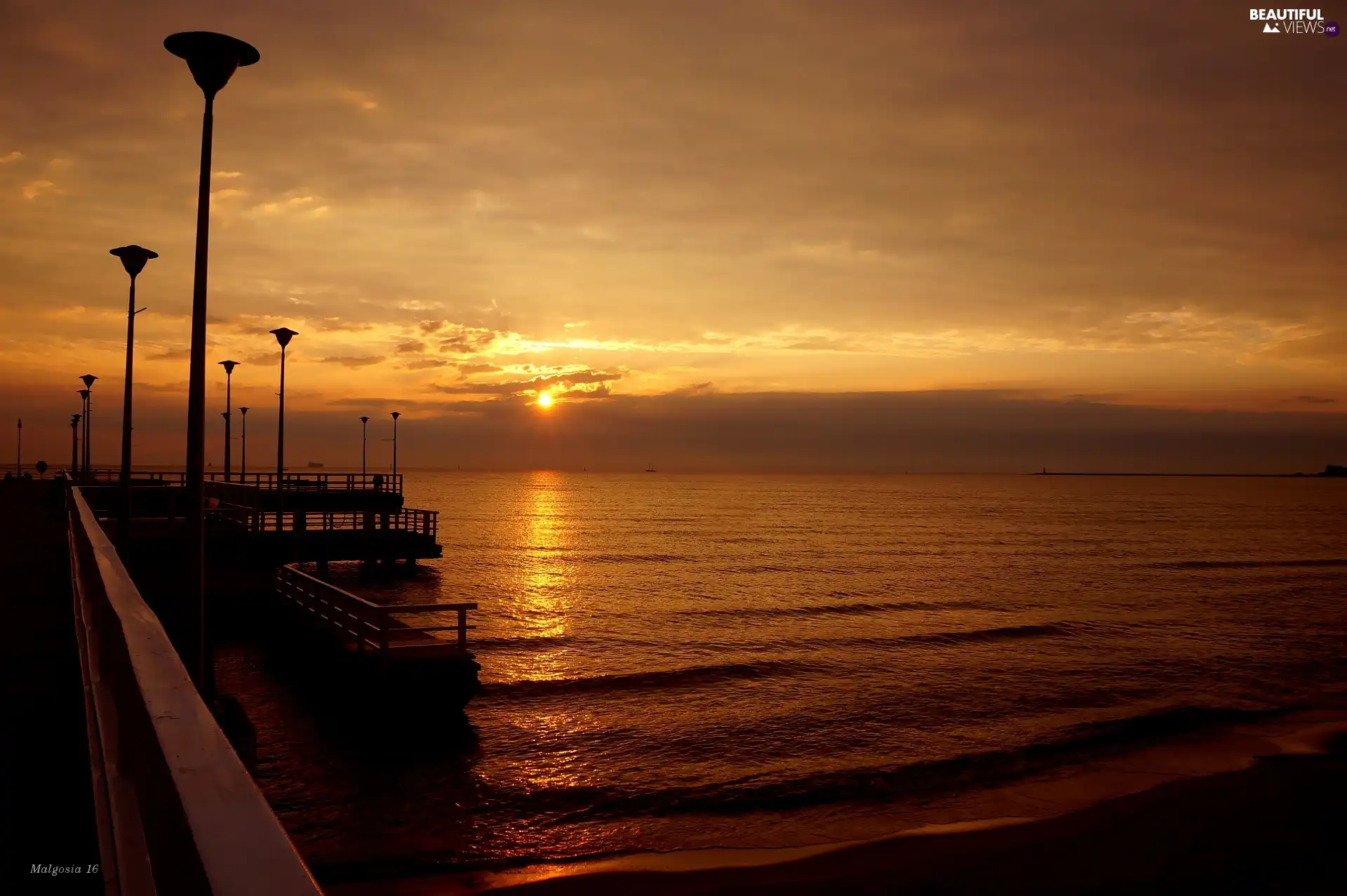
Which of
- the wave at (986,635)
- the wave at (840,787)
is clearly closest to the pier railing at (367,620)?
the wave at (840,787)

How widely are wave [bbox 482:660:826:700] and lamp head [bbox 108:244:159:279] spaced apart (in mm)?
12513

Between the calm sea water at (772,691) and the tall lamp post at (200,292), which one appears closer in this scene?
the tall lamp post at (200,292)

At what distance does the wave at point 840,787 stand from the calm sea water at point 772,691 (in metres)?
0.06

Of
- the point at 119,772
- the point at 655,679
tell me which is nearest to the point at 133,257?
the point at 655,679

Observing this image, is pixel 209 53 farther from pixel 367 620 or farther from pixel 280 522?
pixel 280 522

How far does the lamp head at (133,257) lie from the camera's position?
19.9m

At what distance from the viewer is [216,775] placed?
228 centimetres

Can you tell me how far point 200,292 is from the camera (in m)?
11.1

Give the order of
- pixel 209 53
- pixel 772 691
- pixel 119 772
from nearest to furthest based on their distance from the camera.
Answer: pixel 119 772 → pixel 209 53 → pixel 772 691

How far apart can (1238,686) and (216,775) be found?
2690cm

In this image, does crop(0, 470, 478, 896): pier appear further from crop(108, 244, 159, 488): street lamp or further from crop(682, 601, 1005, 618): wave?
crop(682, 601, 1005, 618): wave

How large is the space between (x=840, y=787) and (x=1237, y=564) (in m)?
53.5

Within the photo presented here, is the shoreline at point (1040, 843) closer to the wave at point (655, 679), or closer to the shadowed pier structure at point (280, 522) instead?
the wave at point (655, 679)

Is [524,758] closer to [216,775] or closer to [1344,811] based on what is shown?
[1344,811]
